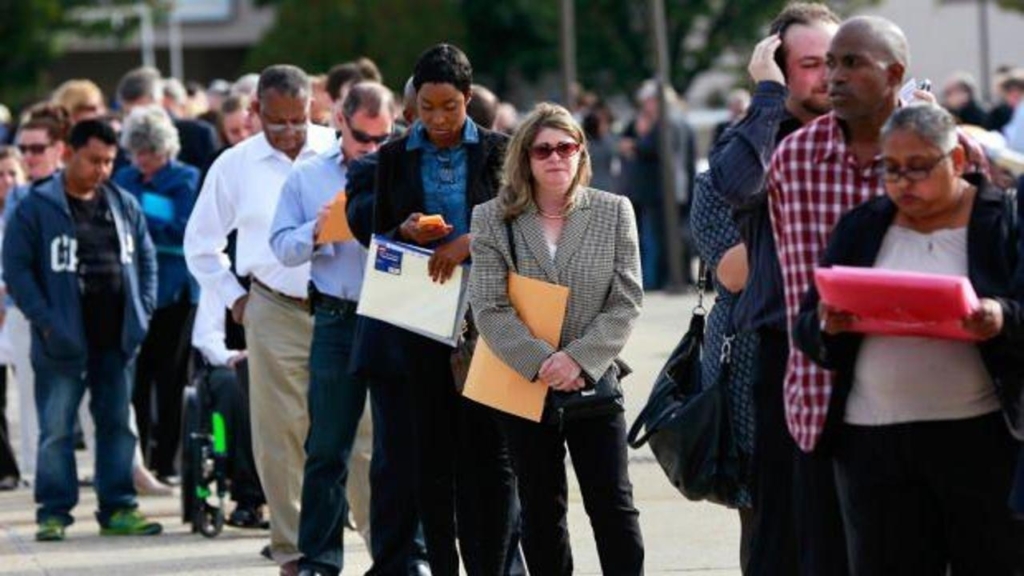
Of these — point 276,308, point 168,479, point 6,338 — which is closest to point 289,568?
point 276,308

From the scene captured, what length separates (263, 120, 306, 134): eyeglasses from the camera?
9.80 m

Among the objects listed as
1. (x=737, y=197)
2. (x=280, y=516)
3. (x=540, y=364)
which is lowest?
(x=280, y=516)

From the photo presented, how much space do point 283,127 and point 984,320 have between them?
15.0 feet

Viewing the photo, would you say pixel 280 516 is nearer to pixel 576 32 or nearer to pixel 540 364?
pixel 540 364

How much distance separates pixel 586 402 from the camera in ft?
25.3

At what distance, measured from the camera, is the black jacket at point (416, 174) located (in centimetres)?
834

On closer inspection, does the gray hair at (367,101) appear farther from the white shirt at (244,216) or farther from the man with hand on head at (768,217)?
the man with hand on head at (768,217)

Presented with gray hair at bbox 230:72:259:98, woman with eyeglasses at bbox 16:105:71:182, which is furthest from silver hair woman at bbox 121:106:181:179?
gray hair at bbox 230:72:259:98

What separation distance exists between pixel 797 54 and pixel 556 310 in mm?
1329

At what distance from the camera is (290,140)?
9.87m

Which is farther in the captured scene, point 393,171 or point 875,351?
point 393,171

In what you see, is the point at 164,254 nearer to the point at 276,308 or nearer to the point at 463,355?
the point at 276,308

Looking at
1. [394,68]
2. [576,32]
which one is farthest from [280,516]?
[576,32]

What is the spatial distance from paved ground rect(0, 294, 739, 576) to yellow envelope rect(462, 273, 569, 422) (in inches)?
75.4
